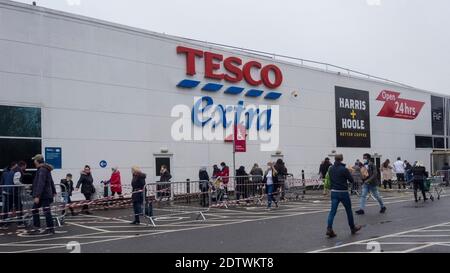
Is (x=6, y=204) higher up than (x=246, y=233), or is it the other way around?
(x=6, y=204)

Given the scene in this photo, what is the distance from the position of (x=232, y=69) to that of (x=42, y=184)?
50.3ft

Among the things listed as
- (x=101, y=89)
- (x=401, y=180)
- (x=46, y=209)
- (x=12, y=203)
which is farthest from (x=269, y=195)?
(x=401, y=180)

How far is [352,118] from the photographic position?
35.0 m

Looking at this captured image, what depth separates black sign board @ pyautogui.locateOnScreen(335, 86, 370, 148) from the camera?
111 ft

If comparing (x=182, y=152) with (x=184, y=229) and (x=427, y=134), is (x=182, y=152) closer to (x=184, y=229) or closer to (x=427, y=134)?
(x=184, y=229)

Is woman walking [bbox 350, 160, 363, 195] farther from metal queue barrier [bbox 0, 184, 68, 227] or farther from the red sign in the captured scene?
metal queue barrier [bbox 0, 184, 68, 227]

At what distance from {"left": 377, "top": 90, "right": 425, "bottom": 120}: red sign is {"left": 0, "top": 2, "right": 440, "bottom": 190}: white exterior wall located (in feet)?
41.4

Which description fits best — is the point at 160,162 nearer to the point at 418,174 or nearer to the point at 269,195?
the point at 269,195

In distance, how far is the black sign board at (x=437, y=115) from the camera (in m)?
44.0

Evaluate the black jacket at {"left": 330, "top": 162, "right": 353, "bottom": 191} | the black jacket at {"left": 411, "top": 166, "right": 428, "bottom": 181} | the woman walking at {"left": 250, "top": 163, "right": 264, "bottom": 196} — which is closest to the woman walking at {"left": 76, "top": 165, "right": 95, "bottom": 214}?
the woman walking at {"left": 250, "top": 163, "right": 264, "bottom": 196}

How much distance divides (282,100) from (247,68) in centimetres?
329

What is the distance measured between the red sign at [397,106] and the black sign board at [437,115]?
101 inches

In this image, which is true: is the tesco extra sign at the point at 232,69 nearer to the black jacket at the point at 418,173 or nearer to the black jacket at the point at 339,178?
the black jacket at the point at 418,173
